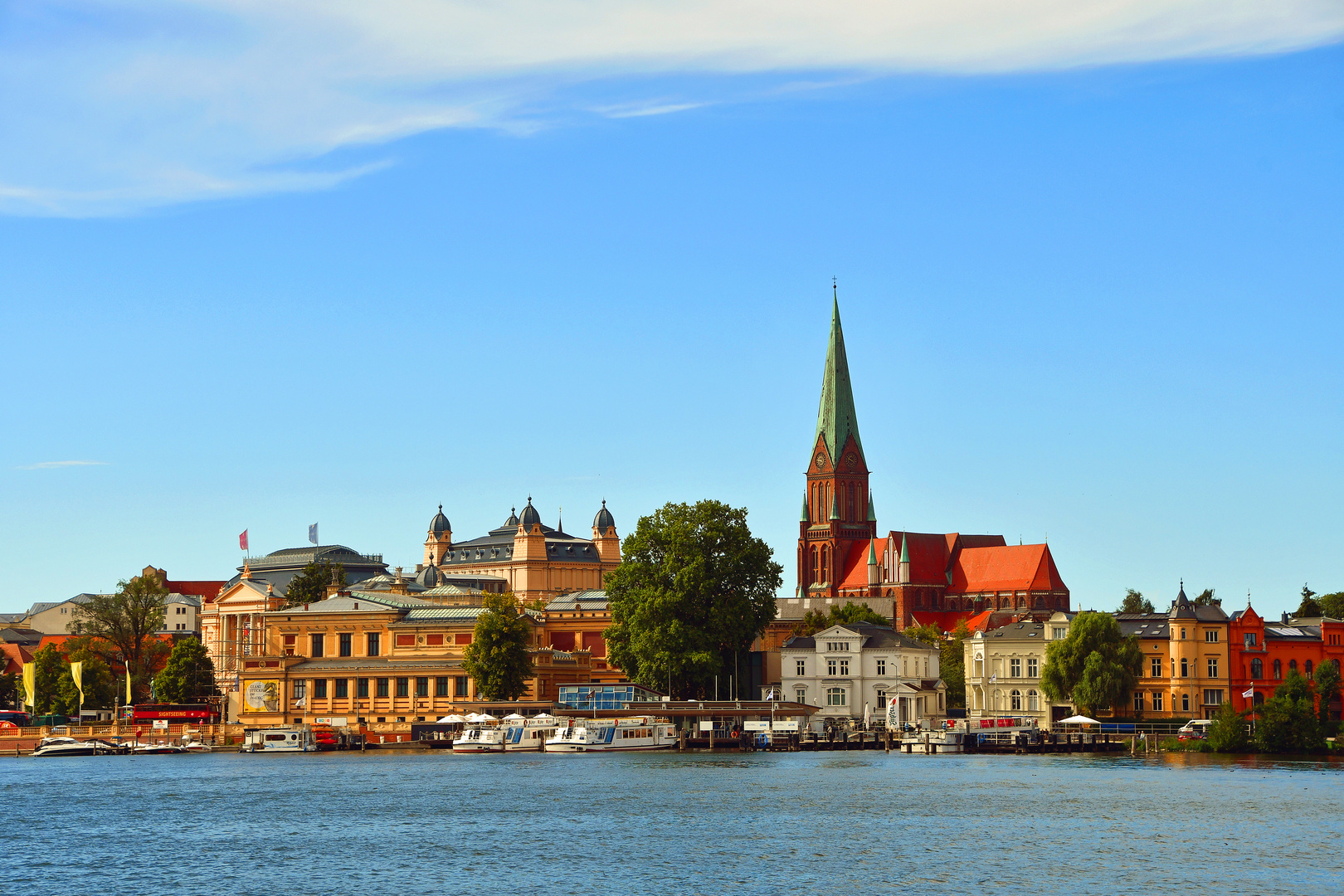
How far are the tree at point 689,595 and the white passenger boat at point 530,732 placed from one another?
7.99 metres

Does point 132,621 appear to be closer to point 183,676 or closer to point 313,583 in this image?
point 183,676

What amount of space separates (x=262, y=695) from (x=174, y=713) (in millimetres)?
8189

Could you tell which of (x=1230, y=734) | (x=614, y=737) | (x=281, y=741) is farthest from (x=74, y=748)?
(x=1230, y=734)

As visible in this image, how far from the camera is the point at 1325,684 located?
389 feet

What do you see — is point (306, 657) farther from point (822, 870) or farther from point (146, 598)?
point (822, 870)

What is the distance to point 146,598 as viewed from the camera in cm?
15262

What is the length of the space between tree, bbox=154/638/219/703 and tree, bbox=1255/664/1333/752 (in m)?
86.8

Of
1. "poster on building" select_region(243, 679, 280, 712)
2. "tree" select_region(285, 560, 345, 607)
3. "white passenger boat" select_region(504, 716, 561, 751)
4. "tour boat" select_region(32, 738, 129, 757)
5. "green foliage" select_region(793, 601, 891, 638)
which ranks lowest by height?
"tour boat" select_region(32, 738, 129, 757)

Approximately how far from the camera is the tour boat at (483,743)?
402 ft

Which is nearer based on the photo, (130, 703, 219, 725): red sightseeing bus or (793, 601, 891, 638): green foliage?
(130, 703, 219, 725): red sightseeing bus

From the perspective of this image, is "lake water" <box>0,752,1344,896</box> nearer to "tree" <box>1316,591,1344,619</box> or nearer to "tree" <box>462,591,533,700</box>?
"tree" <box>462,591,533,700</box>

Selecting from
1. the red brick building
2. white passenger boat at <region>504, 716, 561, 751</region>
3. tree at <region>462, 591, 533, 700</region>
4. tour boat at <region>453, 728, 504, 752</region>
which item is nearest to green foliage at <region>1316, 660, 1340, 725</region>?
the red brick building

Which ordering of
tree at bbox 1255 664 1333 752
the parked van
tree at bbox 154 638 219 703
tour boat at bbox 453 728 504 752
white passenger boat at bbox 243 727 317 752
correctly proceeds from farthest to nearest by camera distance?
tree at bbox 154 638 219 703 → white passenger boat at bbox 243 727 317 752 → tour boat at bbox 453 728 504 752 → the parked van → tree at bbox 1255 664 1333 752

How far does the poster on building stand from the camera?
142000 millimetres
